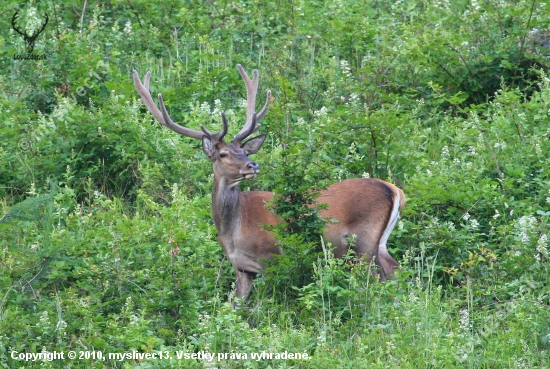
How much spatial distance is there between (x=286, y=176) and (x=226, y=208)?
0.79m

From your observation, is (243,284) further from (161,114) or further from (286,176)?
(161,114)

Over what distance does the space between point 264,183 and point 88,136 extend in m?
2.00

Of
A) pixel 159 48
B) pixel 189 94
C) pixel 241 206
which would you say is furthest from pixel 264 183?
pixel 159 48

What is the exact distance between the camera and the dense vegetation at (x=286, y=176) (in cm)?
663

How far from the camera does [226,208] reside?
26.9 ft

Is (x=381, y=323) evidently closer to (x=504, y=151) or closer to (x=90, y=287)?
(x=90, y=287)

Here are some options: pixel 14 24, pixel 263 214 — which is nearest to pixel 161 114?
pixel 263 214

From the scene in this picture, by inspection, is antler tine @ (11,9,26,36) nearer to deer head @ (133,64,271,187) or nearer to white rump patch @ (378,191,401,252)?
deer head @ (133,64,271,187)

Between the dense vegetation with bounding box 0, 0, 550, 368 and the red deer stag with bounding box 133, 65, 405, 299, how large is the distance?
0.59 feet

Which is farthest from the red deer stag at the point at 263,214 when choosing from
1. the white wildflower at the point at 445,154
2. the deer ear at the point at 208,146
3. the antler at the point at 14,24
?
the antler at the point at 14,24

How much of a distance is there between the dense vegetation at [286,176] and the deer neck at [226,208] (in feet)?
0.47

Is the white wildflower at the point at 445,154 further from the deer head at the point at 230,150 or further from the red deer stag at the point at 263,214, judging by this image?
the deer head at the point at 230,150

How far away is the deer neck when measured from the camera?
816 centimetres

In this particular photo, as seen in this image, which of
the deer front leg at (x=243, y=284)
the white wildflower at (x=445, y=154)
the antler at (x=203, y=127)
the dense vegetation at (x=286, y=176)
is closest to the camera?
the dense vegetation at (x=286, y=176)
